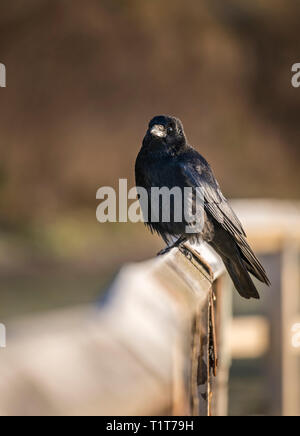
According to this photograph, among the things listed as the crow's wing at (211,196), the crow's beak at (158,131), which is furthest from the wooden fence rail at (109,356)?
the crow's beak at (158,131)

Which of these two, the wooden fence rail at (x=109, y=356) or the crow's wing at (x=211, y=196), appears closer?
the wooden fence rail at (x=109, y=356)

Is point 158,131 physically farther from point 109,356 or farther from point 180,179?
point 109,356

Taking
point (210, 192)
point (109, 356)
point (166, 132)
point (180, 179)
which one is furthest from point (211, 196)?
point (109, 356)

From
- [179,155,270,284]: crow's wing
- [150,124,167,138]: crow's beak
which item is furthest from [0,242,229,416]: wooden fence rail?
[150,124,167,138]: crow's beak

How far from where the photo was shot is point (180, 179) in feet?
Result: 10.5

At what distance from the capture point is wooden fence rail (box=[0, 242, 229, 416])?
2.20 feet

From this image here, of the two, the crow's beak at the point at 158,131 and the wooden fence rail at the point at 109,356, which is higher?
the crow's beak at the point at 158,131

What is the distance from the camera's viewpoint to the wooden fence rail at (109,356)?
0.67 m

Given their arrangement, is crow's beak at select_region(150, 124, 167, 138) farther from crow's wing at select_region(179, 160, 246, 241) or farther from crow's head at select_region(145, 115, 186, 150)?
crow's wing at select_region(179, 160, 246, 241)

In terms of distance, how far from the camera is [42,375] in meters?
0.68

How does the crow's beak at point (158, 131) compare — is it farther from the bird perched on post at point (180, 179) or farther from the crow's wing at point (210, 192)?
the crow's wing at point (210, 192)

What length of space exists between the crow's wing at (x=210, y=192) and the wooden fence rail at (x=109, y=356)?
164 centimetres

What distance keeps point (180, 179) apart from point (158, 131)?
0.86 ft
